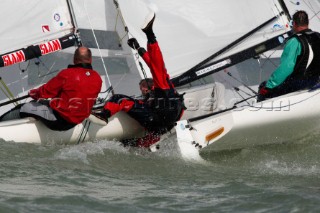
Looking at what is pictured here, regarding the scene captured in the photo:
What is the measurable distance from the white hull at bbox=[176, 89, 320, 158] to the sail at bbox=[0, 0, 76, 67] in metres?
1.56

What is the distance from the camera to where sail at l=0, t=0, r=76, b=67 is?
6.28 m

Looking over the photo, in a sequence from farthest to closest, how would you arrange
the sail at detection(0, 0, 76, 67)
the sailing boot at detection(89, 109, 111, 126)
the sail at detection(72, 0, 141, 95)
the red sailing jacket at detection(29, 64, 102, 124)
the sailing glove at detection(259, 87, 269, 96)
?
1. the sail at detection(72, 0, 141, 95)
2. the sail at detection(0, 0, 76, 67)
3. the sailing glove at detection(259, 87, 269, 96)
4. the sailing boot at detection(89, 109, 111, 126)
5. the red sailing jacket at detection(29, 64, 102, 124)

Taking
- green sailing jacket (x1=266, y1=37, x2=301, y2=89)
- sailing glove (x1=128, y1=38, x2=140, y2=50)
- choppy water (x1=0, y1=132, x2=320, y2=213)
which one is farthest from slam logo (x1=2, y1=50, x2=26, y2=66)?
green sailing jacket (x1=266, y1=37, x2=301, y2=89)

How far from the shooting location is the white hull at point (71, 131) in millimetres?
5332

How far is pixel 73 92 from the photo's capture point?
17.2ft

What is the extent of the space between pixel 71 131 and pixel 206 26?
6.11 feet

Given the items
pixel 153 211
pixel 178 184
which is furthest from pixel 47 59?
pixel 153 211

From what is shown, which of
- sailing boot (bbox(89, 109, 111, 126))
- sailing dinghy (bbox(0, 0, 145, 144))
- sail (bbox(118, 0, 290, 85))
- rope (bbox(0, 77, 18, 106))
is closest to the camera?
sailing boot (bbox(89, 109, 111, 126))

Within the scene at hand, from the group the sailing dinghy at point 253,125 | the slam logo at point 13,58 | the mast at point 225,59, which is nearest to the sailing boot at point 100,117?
the sailing dinghy at point 253,125

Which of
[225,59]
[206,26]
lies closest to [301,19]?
[225,59]

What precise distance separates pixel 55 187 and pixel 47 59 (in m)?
3.07

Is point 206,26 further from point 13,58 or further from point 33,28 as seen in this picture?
point 13,58

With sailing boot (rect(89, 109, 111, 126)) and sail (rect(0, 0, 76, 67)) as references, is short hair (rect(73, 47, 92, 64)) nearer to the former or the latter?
sailing boot (rect(89, 109, 111, 126))

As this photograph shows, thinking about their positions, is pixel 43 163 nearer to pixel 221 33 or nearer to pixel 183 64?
pixel 183 64
